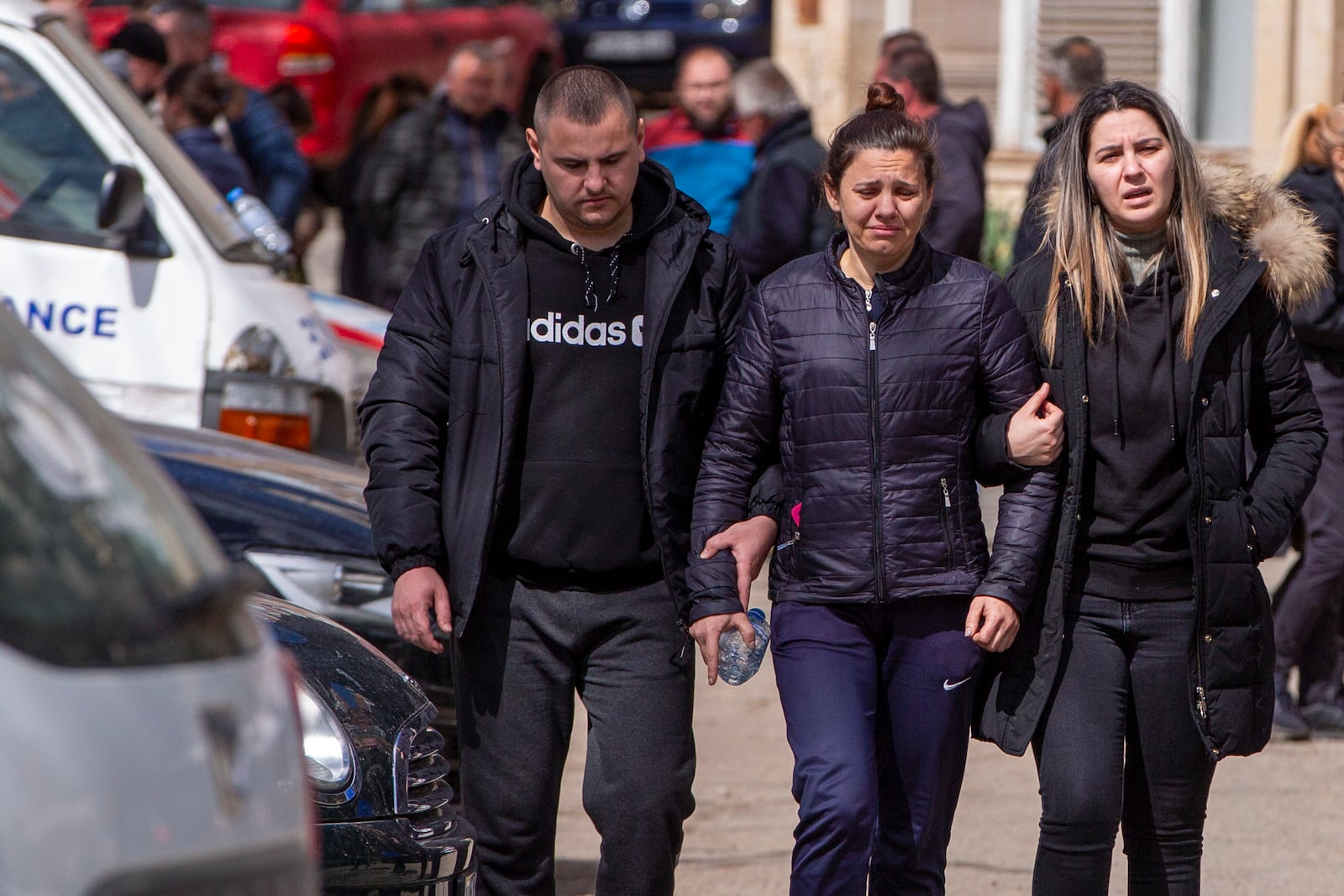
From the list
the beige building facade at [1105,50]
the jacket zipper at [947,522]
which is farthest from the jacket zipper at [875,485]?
the beige building facade at [1105,50]

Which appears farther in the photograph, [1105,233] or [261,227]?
[261,227]

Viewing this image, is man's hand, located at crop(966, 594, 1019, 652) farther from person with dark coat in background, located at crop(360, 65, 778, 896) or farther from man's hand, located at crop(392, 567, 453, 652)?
man's hand, located at crop(392, 567, 453, 652)

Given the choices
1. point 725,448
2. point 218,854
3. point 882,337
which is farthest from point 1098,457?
point 218,854

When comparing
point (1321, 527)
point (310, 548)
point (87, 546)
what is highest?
point (87, 546)

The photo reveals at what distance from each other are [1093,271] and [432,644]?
1430 mm

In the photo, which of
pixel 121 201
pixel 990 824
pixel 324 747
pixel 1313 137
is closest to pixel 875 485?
pixel 324 747

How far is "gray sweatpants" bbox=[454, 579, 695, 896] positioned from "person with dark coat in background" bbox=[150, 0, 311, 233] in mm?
5907

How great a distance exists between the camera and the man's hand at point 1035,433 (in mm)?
3621

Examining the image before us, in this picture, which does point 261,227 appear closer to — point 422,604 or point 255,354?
point 255,354

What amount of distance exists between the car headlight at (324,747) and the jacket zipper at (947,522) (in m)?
1.16

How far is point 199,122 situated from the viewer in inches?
329

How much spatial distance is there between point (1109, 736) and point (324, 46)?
32.3ft

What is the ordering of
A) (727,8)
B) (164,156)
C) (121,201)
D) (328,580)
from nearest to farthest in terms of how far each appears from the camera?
(328,580) < (121,201) < (164,156) < (727,8)

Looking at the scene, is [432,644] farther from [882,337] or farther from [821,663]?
[882,337]
